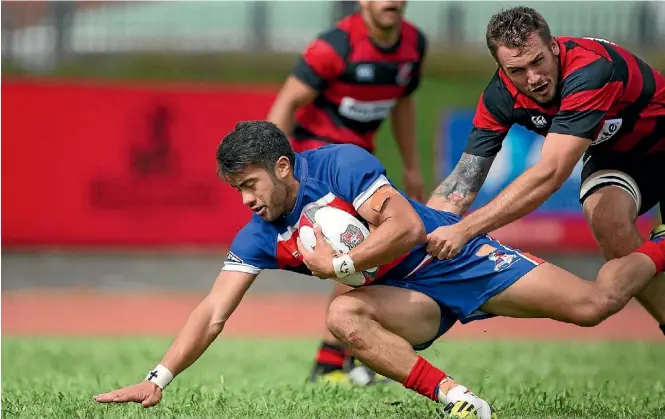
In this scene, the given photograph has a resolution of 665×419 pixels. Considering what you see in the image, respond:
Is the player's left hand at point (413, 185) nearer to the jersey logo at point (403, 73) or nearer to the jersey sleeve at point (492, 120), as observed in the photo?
the jersey logo at point (403, 73)

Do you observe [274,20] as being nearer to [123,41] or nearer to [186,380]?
[123,41]

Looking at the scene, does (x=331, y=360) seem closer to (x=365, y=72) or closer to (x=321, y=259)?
(x=365, y=72)

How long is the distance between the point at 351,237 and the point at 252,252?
52cm

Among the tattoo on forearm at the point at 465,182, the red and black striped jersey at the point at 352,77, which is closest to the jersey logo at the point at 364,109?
the red and black striped jersey at the point at 352,77

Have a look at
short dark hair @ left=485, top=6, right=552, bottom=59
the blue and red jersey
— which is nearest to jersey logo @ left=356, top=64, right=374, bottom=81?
short dark hair @ left=485, top=6, right=552, bottom=59

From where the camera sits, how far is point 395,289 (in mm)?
5859

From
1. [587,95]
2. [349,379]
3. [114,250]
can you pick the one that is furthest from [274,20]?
[587,95]

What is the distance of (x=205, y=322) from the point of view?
580 centimetres

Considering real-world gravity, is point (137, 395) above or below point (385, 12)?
below

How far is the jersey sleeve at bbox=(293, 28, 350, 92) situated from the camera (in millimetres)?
8516

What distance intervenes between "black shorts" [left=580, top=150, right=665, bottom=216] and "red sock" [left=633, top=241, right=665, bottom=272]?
0.70m

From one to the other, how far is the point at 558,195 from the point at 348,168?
11.5 m

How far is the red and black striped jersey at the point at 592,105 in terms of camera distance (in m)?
6.05

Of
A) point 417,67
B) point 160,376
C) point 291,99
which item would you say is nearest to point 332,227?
point 160,376
